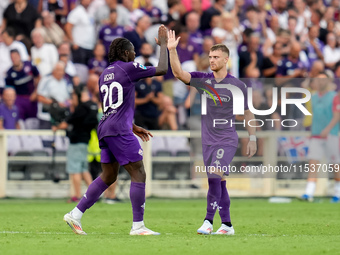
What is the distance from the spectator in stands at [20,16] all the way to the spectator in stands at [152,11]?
3.21 meters

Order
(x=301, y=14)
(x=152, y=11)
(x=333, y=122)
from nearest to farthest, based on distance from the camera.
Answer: (x=333, y=122), (x=152, y=11), (x=301, y=14)

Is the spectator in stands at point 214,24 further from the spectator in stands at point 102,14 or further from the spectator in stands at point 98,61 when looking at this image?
the spectator in stands at point 98,61

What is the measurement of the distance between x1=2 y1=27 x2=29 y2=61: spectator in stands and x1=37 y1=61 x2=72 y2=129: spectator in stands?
0.97 m

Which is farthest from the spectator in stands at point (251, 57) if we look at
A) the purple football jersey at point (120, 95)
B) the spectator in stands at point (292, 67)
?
the purple football jersey at point (120, 95)

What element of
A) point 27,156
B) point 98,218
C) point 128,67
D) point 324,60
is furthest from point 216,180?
point 324,60

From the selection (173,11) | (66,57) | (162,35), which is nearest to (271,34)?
(173,11)

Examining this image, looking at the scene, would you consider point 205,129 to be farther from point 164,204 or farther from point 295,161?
point 295,161

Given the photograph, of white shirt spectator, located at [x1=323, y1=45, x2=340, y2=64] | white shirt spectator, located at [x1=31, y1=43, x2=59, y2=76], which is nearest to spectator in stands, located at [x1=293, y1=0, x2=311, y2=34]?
white shirt spectator, located at [x1=323, y1=45, x2=340, y2=64]

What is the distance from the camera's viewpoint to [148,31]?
21.0 meters

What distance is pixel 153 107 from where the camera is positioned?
64.6 ft

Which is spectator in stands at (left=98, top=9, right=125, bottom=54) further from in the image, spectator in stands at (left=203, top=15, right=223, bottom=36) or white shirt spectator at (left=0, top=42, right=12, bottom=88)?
spectator in stands at (left=203, top=15, right=223, bottom=36)

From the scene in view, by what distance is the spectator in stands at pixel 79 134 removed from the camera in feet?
56.7

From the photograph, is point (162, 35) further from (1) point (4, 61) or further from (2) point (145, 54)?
(1) point (4, 61)

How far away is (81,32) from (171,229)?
9842mm
